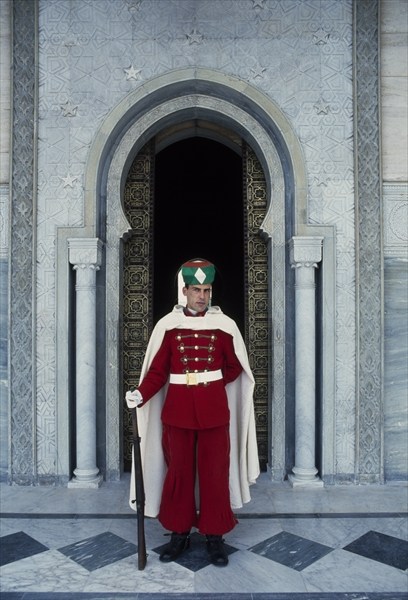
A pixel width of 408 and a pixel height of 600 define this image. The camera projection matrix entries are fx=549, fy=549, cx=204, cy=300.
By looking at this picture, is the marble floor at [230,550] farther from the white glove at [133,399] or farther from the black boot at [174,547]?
the white glove at [133,399]

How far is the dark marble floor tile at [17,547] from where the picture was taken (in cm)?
327

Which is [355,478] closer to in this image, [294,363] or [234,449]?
[294,363]

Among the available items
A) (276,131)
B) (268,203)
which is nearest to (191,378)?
(268,203)

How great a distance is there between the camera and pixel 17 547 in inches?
134

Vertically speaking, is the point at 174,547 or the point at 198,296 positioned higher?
the point at 198,296

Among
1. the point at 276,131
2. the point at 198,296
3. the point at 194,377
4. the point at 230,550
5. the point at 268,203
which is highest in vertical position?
the point at 276,131

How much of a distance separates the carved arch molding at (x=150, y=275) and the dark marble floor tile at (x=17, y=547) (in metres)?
1.74

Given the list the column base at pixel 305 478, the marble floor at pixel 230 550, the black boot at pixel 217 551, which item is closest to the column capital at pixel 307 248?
the column base at pixel 305 478

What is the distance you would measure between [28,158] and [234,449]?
297 centimetres

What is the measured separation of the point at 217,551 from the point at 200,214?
19.1 feet

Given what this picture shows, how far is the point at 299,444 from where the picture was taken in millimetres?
4594

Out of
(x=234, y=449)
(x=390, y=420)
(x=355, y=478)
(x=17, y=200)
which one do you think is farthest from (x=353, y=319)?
(x=17, y=200)

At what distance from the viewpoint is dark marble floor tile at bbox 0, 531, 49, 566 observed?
3.27 m

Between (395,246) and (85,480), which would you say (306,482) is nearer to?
(85,480)
